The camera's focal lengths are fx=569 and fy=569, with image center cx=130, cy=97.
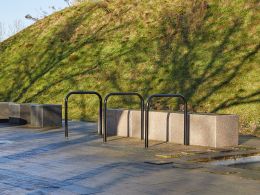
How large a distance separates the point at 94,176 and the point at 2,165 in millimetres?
1914

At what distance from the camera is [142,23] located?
26891mm

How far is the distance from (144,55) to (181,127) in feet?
40.5

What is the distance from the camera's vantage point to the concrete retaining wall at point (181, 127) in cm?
1127

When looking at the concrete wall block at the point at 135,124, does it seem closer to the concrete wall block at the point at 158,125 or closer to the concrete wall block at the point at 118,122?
the concrete wall block at the point at 118,122

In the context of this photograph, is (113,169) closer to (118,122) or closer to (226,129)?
(226,129)

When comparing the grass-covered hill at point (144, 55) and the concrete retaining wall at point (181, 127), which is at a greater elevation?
the grass-covered hill at point (144, 55)

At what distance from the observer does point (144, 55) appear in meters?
24.0

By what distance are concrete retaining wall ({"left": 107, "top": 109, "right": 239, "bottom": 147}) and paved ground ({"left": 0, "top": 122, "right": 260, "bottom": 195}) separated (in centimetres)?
39

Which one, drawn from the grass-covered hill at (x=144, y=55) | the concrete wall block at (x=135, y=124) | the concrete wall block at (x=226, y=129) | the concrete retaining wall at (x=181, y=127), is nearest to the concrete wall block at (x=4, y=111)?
the grass-covered hill at (x=144, y=55)

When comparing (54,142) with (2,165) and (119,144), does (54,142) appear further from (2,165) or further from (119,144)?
(2,165)

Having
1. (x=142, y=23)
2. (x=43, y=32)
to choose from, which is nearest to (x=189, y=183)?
(x=142, y=23)

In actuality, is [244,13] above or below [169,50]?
above

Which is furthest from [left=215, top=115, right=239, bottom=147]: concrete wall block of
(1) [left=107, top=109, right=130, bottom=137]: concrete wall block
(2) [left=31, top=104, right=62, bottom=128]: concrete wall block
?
(2) [left=31, top=104, right=62, bottom=128]: concrete wall block

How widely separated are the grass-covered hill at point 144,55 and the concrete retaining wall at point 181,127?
12.1ft
